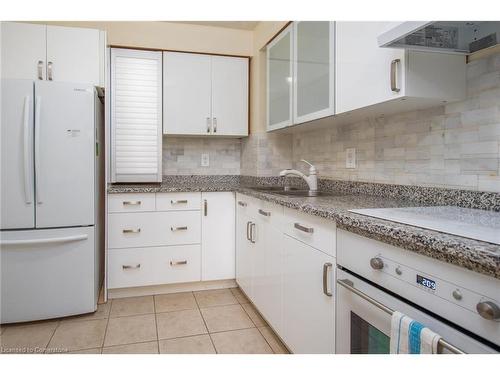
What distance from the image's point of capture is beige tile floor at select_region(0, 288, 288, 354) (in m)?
1.96

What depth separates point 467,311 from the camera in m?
0.78

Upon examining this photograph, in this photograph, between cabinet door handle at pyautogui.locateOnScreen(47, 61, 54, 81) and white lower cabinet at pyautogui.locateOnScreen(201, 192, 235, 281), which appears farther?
white lower cabinet at pyautogui.locateOnScreen(201, 192, 235, 281)

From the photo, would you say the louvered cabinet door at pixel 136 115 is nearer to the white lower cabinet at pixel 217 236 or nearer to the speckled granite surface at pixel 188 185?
the speckled granite surface at pixel 188 185

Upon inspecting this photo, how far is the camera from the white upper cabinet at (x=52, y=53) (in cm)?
240

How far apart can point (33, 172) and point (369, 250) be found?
6.68ft

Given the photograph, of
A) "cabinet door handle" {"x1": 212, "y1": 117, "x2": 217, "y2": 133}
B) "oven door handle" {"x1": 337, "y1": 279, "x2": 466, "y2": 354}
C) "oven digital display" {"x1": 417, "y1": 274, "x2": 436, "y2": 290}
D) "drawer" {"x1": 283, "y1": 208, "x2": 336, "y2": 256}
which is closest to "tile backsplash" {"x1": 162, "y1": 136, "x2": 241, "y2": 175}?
"cabinet door handle" {"x1": 212, "y1": 117, "x2": 217, "y2": 133}

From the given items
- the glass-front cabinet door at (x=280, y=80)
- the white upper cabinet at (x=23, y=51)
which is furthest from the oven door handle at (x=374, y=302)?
the white upper cabinet at (x=23, y=51)

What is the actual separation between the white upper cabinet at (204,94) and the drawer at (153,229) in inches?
29.8

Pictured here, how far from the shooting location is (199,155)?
3.38 metres

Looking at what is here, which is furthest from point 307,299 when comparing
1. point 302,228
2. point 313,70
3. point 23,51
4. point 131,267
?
point 23,51

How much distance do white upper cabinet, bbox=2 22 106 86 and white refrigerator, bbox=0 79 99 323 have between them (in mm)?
278

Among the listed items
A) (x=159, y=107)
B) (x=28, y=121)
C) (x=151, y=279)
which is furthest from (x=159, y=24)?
(x=151, y=279)

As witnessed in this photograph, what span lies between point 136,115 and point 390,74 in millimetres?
2115

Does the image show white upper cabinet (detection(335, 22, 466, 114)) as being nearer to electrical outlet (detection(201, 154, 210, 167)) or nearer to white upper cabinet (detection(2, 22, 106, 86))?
white upper cabinet (detection(2, 22, 106, 86))
